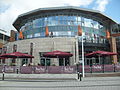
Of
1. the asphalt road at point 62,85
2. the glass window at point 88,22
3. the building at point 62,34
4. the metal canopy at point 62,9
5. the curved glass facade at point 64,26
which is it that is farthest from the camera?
the glass window at point 88,22

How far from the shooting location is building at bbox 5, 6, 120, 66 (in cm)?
3152

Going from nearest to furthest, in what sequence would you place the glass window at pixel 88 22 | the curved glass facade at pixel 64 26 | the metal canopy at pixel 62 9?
1. the curved glass facade at pixel 64 26
2. the metal canopy at pixel 62 9
3. the glass window at pixel 88 22

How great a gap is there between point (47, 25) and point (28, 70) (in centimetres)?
1621

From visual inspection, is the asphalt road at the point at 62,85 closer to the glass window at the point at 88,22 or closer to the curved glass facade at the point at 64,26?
the curved glass facade at the point at 64,26

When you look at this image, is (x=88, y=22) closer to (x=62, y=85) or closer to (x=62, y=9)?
(x=62, y=9)

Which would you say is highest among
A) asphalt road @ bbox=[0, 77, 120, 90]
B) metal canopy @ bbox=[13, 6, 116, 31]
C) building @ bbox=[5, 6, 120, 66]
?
metal canopy @ bbox=[13, 6, 116, 31]

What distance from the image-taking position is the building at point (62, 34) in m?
31.5

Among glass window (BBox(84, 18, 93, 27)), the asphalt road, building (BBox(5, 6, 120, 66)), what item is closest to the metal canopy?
building (BBox(5, 6, 120, 66))

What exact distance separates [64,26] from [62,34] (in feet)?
6.22

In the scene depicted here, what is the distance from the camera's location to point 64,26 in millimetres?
36281

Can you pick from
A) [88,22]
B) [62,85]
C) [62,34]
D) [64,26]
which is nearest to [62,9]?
[64,26]

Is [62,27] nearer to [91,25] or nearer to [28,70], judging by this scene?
[91,25]

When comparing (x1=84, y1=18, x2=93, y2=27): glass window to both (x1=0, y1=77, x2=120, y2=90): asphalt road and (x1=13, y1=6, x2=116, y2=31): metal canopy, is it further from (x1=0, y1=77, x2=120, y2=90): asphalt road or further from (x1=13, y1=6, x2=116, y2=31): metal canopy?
(x1=0, y1=77, x2=120, y2=90): asphalt road

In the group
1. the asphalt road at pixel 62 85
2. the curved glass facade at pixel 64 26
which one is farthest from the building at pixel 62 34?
the asphalt road at pixel 62 85
